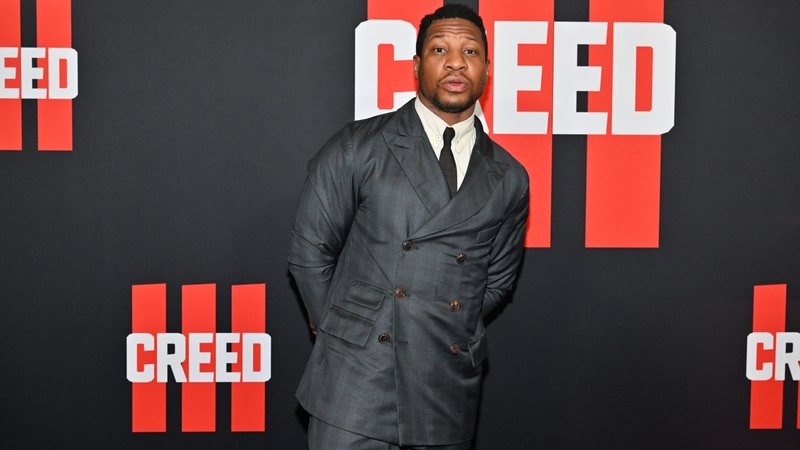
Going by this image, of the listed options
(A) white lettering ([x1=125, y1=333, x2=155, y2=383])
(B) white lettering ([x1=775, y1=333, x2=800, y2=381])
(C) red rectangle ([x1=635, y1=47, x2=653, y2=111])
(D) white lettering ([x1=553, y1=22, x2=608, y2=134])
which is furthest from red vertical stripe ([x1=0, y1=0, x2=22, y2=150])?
(B) white lettering ([x1=775, y1=333, x2=800, y2=381])

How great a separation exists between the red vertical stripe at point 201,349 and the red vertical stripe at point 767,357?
186cm

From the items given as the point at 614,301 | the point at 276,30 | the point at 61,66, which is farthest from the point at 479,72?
the point at 61,66

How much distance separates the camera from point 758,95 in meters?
2.69

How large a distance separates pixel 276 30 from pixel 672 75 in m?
1.34

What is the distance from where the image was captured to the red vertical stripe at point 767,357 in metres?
2.72

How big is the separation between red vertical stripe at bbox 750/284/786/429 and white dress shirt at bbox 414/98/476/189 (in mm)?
1330

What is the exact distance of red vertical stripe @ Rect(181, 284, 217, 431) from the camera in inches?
104

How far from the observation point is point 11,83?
258 cm

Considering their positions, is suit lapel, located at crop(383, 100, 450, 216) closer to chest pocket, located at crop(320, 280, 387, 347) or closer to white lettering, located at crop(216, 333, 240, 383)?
chest pocket, located at crop(320, 280, 387, 347)

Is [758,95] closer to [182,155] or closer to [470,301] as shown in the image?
[470,301]

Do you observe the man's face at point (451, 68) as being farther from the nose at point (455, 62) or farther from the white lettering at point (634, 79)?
the white lettering at point (634, 79)

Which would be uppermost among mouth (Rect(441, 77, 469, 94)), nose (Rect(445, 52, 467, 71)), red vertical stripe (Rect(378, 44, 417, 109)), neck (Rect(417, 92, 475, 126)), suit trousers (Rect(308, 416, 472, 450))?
red vertical stripe (Rect(378, 44, 417, 109))

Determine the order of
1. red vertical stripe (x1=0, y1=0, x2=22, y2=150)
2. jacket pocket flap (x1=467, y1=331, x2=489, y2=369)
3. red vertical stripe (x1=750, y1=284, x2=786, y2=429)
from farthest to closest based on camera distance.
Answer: red vertical stripe (x1=750, y1=284, x2=786, y2=429) → red vertical stripe (x1=0, y1=0, x2=22, y2=150) → jacket pocket flap (x1=467, y1=331, x2=489, y2=369)

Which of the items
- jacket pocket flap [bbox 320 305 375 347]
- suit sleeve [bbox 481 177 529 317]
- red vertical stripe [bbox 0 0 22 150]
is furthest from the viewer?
red vertical stripe [bbox 0 0 22 150]
